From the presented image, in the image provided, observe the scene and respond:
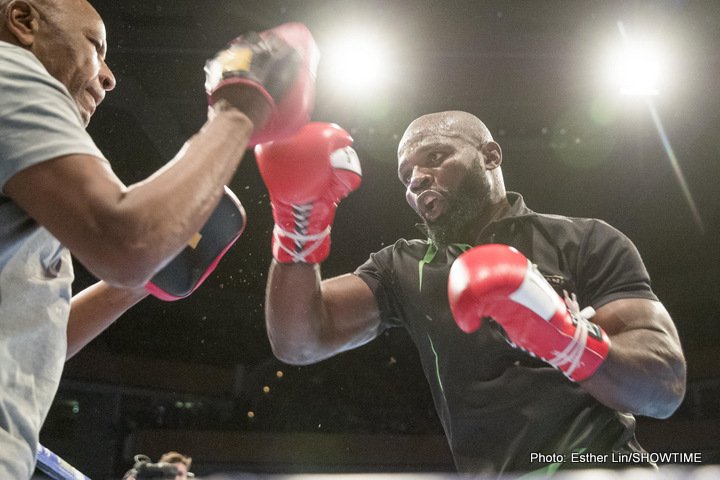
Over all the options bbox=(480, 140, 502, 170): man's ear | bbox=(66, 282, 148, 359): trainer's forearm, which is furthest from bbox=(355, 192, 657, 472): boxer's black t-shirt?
bbox=(66, 282, 148, 359): trainer's forearm

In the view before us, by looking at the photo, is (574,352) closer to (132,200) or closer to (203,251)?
(203,251)

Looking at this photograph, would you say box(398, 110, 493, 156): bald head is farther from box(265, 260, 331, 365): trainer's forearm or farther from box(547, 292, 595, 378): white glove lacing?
box(547, 292, 595, 378): white glove lacing

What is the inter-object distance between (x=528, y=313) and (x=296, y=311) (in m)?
0.79

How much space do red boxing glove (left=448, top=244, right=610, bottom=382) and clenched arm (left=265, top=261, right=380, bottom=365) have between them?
57cm

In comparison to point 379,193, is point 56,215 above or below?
above

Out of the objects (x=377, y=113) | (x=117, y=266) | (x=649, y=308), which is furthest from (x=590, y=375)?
(x=377, y=113)

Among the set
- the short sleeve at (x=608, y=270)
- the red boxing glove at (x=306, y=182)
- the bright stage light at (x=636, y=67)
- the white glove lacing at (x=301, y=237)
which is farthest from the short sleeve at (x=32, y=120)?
the bright stage light at (x=636, y=67)

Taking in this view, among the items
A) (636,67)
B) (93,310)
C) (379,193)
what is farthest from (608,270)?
(379,193)

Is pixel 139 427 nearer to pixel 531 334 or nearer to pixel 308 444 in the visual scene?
pixel 308 444

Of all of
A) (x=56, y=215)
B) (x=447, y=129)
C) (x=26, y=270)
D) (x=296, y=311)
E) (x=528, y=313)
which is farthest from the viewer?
(x=447, y=129)

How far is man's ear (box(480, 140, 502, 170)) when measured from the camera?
2523 mm

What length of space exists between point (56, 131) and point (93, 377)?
932 centimetres

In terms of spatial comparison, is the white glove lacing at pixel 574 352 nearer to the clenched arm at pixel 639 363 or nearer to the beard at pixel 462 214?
the clenched arm at pixel 639 363

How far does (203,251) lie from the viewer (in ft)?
4.94
